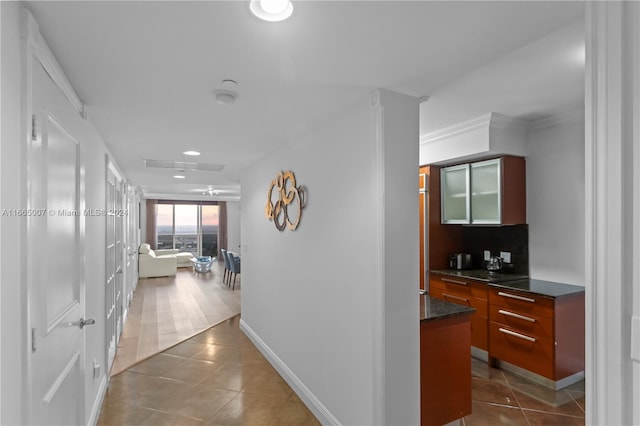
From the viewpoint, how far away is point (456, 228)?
4297mm

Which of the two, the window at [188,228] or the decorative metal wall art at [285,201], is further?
the window at [188,228]

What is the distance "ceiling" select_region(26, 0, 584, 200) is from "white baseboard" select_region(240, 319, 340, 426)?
7.03 feet

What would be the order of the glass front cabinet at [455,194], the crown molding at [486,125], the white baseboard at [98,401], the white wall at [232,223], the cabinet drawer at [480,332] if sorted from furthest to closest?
the white wall at [232,223]
the glass front cabinet at [455,194]
the cabinet drawer at [480,332]
the crown molding at [486,125]
the white baseboard at [98,401]

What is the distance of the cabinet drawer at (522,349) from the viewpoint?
298 centimetres

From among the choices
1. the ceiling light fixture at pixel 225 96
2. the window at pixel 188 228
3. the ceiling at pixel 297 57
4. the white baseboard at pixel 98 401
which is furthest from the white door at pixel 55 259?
the window at pixel 188 228

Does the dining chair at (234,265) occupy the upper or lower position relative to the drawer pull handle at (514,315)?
lower

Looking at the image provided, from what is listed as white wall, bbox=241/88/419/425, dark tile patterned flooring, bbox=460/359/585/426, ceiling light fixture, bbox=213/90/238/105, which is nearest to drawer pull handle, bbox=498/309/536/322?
dark tile patterned flooring, bbox=460/359/585/426

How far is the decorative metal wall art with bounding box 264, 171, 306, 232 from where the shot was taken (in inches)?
118

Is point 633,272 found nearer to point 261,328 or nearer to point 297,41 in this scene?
point 297,41

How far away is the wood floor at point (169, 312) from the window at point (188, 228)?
3272 mm

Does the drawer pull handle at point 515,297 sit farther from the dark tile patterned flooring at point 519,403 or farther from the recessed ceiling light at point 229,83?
the recessed ceiling light at point 229,83

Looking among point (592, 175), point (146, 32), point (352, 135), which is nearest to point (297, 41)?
point (146, 32)

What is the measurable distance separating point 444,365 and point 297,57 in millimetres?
2095

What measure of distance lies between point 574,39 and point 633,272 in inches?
56.3
